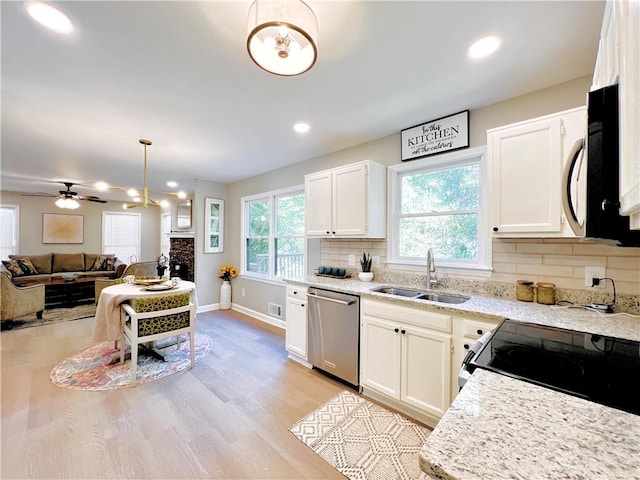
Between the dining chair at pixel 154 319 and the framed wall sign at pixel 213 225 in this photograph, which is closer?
the dining chair at pixel 154 319

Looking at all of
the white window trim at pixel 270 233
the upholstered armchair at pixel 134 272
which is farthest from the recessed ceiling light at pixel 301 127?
the upholstered armchair at pixel 134 272

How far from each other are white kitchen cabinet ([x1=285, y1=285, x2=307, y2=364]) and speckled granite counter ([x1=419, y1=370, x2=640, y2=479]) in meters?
2.28

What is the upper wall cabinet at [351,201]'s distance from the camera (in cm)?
283

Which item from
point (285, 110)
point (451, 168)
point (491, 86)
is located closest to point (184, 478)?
point (285, 110)

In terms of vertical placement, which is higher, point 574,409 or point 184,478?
point 574,409

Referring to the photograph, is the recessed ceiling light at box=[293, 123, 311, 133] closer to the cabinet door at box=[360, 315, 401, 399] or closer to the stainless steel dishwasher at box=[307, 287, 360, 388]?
the stainless steel dishwasher at box=[307, 287, 360, 388]

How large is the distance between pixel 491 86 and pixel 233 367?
3.53m

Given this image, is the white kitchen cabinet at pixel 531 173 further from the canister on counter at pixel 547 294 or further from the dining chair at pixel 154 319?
the dining chair at pixel 154 319

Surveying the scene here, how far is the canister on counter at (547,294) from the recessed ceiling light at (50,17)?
3415 millimetres

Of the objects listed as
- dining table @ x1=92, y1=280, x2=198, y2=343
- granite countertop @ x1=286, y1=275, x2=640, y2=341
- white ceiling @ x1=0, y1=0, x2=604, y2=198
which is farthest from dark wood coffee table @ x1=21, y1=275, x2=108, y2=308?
granite countertop @ x1=286, y1=275, x2=640, y2=341

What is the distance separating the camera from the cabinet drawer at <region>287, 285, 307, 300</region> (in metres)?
Answer: 3.00

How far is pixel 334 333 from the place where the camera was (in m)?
2.66

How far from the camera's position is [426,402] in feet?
6.67

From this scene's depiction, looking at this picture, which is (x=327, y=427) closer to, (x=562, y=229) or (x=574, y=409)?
(x=574, y=409)
